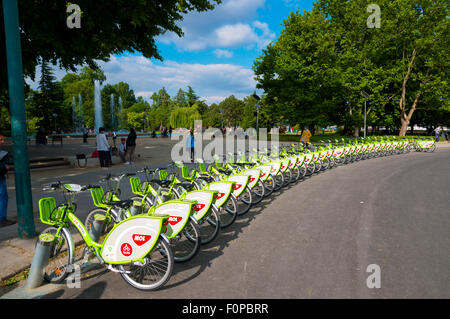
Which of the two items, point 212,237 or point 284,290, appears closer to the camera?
point 284,290

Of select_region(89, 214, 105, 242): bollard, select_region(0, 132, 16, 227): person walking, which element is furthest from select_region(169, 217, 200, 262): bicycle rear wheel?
select_region(0, 132, 16, 227): person walking

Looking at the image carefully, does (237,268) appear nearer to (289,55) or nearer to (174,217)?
(174,217)

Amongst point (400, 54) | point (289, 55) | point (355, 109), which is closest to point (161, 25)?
point (289, 55)

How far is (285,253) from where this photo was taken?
412 cm

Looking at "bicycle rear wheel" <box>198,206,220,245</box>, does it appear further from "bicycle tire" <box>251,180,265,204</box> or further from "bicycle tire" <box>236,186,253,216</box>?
"bicycle tire" <box>251,180,265,204</box>

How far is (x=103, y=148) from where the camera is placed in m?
12.1

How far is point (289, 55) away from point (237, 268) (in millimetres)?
30119

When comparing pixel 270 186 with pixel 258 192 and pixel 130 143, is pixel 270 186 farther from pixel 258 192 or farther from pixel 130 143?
pixel 130 143

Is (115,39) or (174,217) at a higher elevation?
(115,39)

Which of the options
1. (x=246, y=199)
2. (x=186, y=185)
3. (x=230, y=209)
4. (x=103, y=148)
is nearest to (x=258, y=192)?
(x=246, y=199)

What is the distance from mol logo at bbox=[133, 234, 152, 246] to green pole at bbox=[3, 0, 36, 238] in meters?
2.41

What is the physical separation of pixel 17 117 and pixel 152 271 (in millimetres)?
3208

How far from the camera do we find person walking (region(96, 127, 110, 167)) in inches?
463
